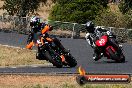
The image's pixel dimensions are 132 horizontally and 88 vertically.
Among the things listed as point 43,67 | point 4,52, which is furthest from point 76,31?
point 43,67

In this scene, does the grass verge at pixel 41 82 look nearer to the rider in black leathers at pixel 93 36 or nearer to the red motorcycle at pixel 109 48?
the red motorcycle at pixel 109 48

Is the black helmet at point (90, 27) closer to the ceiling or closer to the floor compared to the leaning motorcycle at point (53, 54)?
closer to the ceiling

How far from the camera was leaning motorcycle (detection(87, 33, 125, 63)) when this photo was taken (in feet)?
73.9

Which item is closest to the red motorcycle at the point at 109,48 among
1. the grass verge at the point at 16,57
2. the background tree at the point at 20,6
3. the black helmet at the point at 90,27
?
the black helmet at the point at 90,27

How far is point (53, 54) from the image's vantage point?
2091cm

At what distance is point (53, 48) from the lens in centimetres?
2102

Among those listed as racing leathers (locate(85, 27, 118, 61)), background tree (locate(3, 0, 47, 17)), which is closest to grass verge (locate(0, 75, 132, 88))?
racing leathers (locate(85, 27, 118, 61))

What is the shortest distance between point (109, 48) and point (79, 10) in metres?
23.7

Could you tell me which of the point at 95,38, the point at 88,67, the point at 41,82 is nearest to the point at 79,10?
the point at 95,38

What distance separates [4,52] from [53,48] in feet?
23.7

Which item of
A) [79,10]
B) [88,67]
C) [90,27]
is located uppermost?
[90,27]

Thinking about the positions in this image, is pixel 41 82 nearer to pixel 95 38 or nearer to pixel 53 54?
pixel 53 54

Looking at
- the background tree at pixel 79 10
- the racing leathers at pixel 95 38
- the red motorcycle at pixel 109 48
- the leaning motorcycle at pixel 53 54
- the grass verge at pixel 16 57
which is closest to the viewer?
the leaning motorcycle at pixel 53 54

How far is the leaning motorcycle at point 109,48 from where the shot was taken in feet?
73.9
